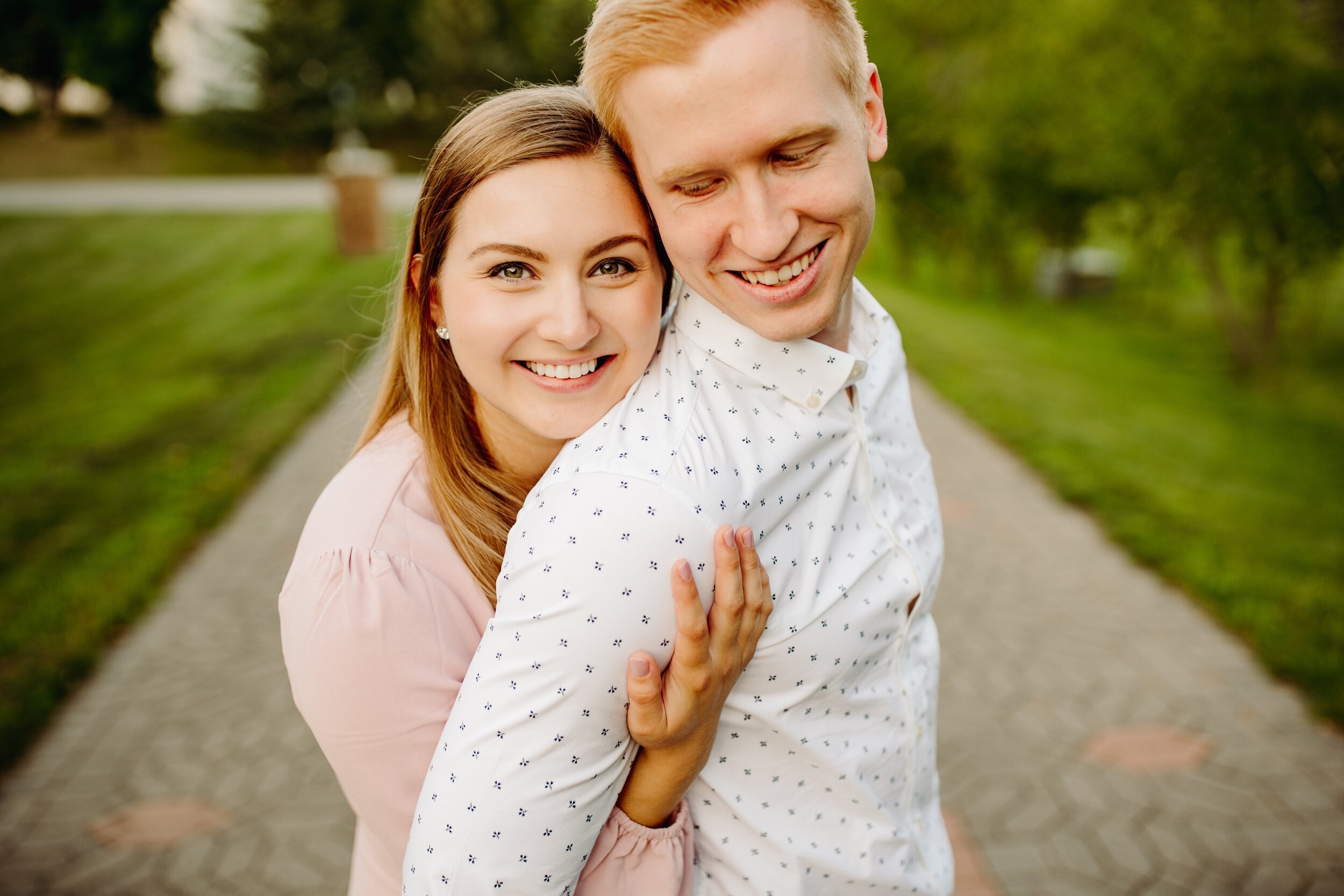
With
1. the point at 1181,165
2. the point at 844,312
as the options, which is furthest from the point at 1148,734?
the point at 1181,165

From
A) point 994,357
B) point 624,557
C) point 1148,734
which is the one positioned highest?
point 624,557

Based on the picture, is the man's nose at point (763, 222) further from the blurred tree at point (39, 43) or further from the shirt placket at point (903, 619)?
the blurred tree at point (39, 43)

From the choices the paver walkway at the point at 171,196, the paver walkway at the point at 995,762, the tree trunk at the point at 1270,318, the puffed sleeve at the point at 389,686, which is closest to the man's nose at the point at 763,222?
the puffed sleeve at the point at 389,686

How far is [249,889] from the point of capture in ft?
11.5

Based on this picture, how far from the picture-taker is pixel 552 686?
4.54ft

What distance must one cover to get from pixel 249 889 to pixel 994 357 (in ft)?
36.2

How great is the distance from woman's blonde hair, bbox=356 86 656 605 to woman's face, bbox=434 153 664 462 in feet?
0.13

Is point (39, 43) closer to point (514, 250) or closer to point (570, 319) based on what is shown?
point (514, 250)

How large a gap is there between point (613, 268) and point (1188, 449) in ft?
32.4

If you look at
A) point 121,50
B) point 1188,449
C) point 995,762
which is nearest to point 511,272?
point 995,762

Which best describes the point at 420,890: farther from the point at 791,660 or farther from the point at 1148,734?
the point at 1148,734

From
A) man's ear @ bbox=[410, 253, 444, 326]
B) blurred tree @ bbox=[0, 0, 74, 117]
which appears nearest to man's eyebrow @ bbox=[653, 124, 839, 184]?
man's ear @ bbox=[410, 253, 444, 326]

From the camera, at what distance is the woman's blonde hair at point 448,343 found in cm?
177

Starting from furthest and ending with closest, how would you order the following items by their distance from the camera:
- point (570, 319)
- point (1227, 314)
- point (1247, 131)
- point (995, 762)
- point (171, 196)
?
point (171, 196) → point (1227, 314) → point (1247, 131) → point (995, 762) → point (570, 319)
